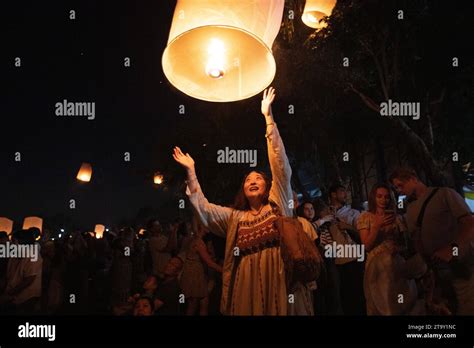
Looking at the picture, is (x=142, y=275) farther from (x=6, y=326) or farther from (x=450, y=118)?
(x=450, y=118)

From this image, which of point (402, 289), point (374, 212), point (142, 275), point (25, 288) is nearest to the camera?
point (402, 289)

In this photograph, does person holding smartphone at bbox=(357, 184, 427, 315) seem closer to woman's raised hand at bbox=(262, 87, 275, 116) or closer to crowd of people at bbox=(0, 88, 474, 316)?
crowd of people at bbox=(0, 88, 474, 316)

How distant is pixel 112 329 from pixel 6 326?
0.87 m

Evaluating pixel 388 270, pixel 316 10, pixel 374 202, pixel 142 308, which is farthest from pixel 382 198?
pixel 142 308

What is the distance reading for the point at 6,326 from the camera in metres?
3.28

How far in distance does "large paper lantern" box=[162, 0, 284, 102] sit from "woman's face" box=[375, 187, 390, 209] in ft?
8.05

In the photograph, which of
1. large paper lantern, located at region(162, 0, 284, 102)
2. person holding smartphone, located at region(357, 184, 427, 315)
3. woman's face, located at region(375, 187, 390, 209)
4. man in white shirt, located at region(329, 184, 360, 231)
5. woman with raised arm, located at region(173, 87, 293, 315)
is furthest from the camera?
man in white shirt, located at region(329, 184, 360, 231)

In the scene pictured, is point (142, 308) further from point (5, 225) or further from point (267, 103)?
point (5, 225)

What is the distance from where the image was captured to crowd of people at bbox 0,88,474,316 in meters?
3.26

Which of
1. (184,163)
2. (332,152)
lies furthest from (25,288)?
(332,152)

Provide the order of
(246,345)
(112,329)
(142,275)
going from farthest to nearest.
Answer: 1. (142,275)
2. (112,329)
3. (246,345)

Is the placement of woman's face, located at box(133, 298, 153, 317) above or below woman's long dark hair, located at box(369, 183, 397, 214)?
below

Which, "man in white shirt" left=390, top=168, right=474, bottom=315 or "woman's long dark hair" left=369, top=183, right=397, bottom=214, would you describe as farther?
"woman's long dark hair" left=369, top=183, right=397, bottom=214

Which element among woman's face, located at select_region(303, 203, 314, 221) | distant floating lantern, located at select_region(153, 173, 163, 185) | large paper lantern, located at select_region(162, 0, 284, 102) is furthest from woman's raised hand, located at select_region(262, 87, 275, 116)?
distant floating lantern, located at select_region(153, 173, 163, 185)
